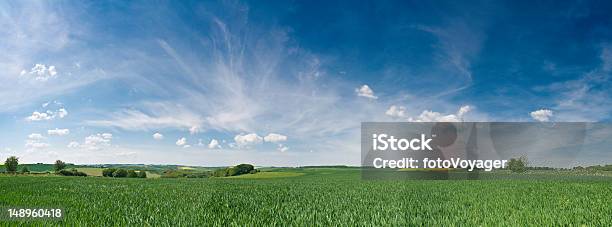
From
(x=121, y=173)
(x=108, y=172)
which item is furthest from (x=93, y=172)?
(x=121, y=173)

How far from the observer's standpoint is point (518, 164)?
94312 mm

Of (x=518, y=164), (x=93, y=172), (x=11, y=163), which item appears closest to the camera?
(x=93, y=172)

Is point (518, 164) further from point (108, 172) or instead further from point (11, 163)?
point (11, 163)

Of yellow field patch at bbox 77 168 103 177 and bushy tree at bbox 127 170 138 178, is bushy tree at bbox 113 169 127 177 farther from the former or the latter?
yellow field patch at bbox 77 168 103 177

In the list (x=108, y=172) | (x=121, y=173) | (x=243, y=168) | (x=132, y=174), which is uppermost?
(x=243, y=168)

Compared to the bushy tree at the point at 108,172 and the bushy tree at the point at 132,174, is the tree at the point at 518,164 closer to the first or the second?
the bushy tree at the point at 132,174

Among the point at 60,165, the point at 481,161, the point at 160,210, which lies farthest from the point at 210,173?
the point at 160,210

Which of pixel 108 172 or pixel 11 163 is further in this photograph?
pixel 11 163

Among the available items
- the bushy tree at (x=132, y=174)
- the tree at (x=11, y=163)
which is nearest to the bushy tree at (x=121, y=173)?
the bushy tree at (x=132, y=174)

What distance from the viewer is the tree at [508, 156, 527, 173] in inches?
3676

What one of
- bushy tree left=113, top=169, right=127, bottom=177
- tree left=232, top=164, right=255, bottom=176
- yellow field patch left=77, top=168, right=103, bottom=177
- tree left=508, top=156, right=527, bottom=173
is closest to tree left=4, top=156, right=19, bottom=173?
yellow field patch left=77, top=168, right=103, bottom=177

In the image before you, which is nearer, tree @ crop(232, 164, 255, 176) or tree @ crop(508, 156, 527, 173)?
tree @ crop(232, 164, 255, 176)

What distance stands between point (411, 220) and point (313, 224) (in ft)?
6.19

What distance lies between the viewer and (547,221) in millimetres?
7000
